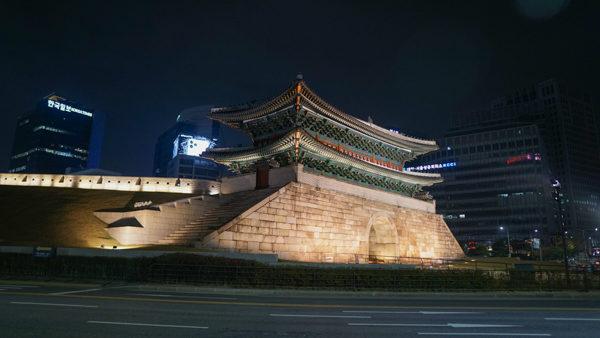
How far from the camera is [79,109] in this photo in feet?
439

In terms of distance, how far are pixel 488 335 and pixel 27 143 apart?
154m

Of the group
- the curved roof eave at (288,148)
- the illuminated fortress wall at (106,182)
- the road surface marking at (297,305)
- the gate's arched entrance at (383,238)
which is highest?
the curved roof eave at (288,148)

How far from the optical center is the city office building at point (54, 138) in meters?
125

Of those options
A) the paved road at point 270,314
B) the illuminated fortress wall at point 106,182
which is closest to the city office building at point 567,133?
the illuminated fortress wall at point 106,182

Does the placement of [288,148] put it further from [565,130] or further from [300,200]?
[565,130]

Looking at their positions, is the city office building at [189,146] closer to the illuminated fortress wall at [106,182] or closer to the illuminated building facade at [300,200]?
the illuminated fortress wall at [106,182]

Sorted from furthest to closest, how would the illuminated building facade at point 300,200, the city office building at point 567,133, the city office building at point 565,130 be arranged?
the city office building at point 567,133 < the city office building at point 565,130 < the illuminated building facade at point 300,200

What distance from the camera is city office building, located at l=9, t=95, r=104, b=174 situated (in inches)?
4906

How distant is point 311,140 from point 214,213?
923 centimetres

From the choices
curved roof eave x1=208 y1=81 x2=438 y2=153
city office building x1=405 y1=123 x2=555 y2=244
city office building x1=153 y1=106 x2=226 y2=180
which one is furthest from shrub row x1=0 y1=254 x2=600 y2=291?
city office building x1=153 y1=106 x2=226 y2=180

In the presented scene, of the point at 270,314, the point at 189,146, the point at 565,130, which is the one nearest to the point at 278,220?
the point at 270,314

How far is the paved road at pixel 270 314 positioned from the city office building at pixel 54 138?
426 ft

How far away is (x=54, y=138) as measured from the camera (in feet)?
416

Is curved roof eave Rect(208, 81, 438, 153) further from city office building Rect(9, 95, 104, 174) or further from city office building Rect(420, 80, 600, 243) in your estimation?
city office building Rect(9, 95, 104, 174)
